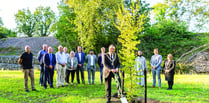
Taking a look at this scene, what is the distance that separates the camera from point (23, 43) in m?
38.7

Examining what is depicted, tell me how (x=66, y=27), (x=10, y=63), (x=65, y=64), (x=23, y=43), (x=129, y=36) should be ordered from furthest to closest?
(x=23, y=43), (x=10, y=63), (x=66, y=27), (x=65, y=64), (x=129, y=36)

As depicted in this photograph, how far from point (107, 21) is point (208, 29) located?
14526mm

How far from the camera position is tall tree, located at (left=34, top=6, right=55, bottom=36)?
198ft

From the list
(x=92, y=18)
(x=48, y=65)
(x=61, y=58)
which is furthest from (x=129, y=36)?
(x=92, y=18)

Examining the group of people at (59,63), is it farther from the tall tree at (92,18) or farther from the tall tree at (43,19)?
the tall tree at (43,19)

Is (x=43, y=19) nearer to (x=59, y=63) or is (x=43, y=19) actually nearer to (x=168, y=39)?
(x=168, y=39)

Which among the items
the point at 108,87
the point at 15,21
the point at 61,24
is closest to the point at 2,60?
the point at 61,24

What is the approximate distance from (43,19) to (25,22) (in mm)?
5716

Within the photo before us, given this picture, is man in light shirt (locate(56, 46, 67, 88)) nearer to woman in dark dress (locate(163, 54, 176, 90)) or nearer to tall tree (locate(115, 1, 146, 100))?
tall tree (locate(115, 1, 146, 100))

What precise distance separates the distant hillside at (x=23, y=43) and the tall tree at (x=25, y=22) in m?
20.1

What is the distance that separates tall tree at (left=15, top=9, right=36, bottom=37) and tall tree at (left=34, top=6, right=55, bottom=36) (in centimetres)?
172

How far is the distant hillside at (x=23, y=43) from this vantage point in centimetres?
3628

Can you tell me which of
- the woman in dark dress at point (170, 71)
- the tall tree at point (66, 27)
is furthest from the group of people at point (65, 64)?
the tall tree at point (66, 27)

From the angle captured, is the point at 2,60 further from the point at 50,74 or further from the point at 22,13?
the point at 22,13
